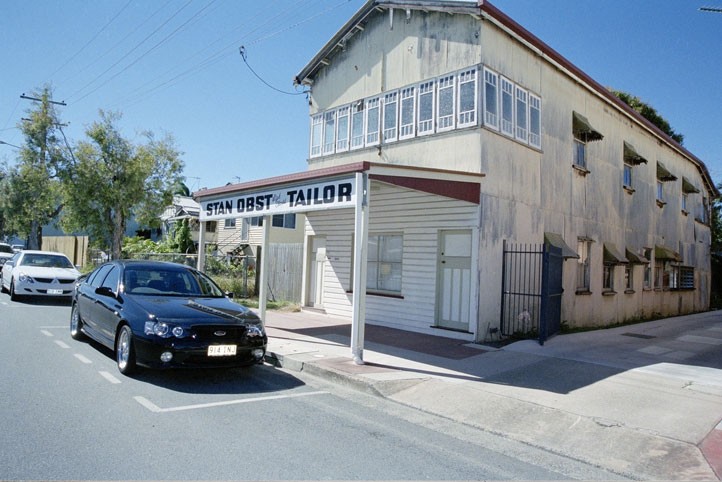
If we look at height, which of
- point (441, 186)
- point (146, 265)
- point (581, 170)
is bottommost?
point (146, 265)

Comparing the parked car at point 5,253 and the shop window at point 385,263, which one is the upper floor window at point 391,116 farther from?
the parked car at point 5,253

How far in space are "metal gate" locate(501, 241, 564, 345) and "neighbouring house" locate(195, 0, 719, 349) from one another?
1.8 inches

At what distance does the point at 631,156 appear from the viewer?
55.7 ft

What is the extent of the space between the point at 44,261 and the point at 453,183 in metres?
13.1

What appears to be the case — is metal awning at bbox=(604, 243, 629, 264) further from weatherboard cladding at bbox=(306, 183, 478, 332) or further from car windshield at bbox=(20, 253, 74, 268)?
car windshield at bbox=(20, 253, 74, 268)

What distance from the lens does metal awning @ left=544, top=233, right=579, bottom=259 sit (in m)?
11.9

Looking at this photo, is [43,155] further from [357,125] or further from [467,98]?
[467,98]

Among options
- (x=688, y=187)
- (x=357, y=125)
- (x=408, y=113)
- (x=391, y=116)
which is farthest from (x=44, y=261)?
(x=688, y=187)

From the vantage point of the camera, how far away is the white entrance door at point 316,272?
14453 millimetres

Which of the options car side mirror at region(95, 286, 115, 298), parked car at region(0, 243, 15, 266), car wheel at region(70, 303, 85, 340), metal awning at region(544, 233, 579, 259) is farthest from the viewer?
parked car at region(0, 243, 15, 266)

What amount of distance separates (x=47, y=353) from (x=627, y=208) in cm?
1668

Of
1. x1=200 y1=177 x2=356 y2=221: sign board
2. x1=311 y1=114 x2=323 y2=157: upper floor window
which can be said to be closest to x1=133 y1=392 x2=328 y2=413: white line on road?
x1=200 y1=177 x2=356 y2=221: sign board

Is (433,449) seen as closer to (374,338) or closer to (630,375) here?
(630,375)

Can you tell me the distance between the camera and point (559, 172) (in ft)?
43.1
